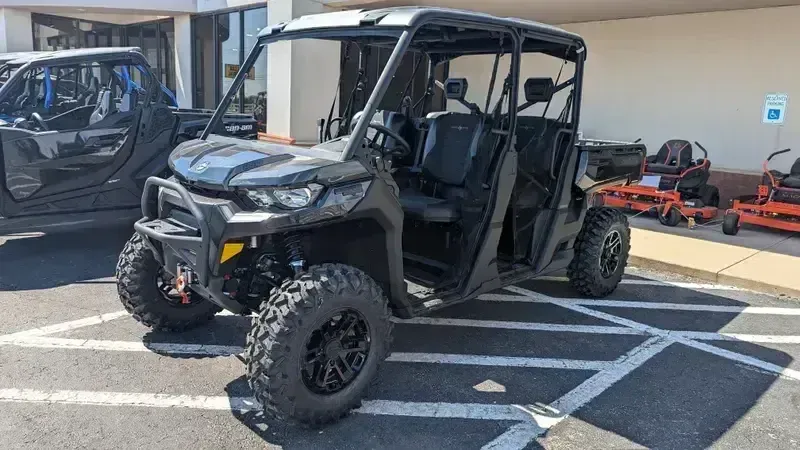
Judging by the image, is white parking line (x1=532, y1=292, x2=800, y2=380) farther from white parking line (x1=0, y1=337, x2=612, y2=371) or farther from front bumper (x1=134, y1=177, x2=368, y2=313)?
front bumper (x1=134, y1=177, x2=368, y2=313)

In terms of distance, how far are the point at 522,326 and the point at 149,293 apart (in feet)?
9.07

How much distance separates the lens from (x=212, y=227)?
3.17 meters

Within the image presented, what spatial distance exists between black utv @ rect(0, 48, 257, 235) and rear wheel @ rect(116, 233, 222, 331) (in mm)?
1907

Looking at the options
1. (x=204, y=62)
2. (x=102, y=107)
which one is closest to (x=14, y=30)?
(x=204, y=62)

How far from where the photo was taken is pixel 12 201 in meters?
6.12

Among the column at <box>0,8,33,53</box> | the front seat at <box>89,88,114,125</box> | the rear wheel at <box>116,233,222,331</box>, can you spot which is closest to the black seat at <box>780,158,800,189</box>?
the rear wheel at <box>116,233,222,331</box>

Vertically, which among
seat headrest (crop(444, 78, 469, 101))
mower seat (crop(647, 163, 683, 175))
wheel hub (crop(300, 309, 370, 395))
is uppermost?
seat headrest (crop(444, 78, 469, 101))

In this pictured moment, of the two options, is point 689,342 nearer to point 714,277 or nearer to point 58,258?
point 714,277

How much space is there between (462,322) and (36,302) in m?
3.42

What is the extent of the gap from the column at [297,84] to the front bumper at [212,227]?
22.9 ft

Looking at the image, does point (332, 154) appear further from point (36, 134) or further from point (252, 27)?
point (252, 27)


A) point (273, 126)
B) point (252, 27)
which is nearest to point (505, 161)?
point (273, 126)

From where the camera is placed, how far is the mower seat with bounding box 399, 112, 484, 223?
4.62 meters

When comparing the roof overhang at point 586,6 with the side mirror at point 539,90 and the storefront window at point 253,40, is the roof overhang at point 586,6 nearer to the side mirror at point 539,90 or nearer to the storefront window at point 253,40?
the storefront window at point 253,40
